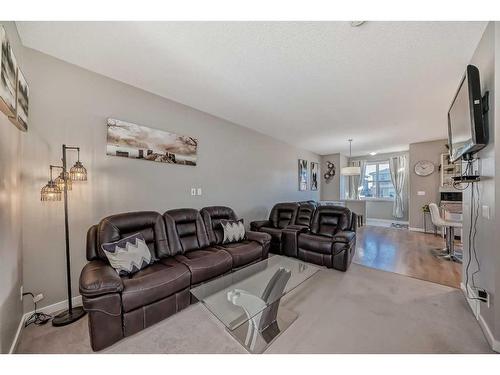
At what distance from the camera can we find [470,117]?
5.65 feet

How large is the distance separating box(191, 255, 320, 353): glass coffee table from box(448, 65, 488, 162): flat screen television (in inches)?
74.9

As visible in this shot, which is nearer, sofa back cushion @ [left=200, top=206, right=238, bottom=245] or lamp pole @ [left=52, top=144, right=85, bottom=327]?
lamp pole @ [left=52, top=144, right=85, bottom=327]

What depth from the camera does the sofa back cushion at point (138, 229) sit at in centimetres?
212

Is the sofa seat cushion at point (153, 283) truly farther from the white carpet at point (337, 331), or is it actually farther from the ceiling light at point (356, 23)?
the ceiling light at point (356, 23)

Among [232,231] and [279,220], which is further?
[279,220]

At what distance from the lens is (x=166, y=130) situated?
308 centimetres

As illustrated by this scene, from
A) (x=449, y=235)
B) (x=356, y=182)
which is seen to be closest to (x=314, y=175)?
(x=356, y=182)

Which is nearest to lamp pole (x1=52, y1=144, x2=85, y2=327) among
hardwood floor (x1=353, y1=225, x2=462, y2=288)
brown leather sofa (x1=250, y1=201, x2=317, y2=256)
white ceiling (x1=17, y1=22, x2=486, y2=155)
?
white ceiling (x1=17, y1=22, x2=486, y2=155)

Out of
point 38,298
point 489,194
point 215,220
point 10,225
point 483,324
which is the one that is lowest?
point 483,324

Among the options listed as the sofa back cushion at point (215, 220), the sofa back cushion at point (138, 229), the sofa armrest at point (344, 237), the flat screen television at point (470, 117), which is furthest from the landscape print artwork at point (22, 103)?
the sofa armrest at point (344, 237)

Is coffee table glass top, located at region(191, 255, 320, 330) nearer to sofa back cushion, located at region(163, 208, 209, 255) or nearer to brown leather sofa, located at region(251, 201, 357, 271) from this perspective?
sofa back cushion, located at region(163, 208, 209, 255)

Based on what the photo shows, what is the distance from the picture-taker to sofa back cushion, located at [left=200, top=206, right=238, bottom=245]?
9.94 feet

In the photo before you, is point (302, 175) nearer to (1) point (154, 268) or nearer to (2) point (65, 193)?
(1) point (154, 268)

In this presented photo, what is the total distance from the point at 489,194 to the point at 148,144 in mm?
3727
